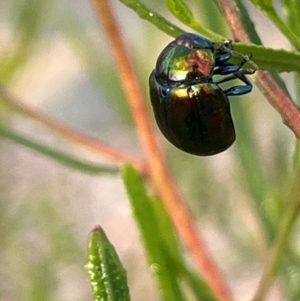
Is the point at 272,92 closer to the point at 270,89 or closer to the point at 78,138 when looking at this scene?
the point at 270,89

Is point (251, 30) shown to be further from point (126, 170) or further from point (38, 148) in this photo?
point (38, 148)

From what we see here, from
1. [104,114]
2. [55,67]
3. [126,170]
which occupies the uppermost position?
[126,170]

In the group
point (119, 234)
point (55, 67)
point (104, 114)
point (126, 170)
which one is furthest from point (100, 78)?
point (104, 114)

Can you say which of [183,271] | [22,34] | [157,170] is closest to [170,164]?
[22,34]

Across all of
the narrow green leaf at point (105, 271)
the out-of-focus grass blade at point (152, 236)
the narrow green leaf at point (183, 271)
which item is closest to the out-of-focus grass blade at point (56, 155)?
the narrow green leaf at point (183, 271)

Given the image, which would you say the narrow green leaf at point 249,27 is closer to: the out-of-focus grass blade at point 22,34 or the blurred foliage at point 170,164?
the blurred foliage at point 170,164

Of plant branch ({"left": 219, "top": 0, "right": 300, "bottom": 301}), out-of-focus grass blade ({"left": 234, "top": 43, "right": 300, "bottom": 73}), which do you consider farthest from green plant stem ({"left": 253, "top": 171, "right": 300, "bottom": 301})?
out-of-focus grass blade ({"left": 234, "top": 43, "right": 300, "bottom": 73})
